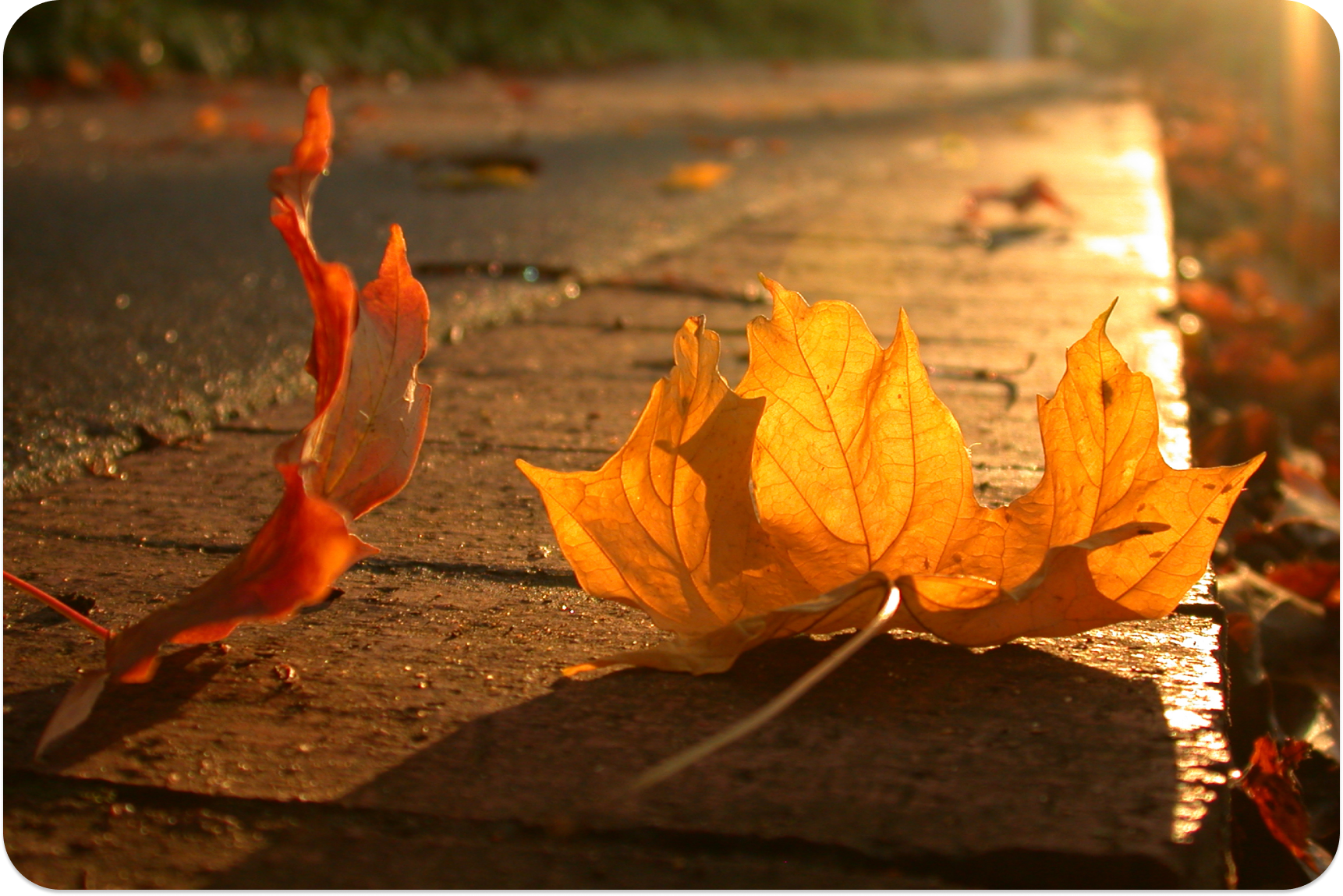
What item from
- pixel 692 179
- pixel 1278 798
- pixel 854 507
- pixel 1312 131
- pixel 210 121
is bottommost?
pixel 1278 798

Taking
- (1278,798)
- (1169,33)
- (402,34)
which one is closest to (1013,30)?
(1169,33)

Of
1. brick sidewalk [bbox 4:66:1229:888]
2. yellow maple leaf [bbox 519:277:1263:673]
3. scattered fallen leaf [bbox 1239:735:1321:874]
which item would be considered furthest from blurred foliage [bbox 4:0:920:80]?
scattered fallen leaf [bbox 1239:735:1321:874]

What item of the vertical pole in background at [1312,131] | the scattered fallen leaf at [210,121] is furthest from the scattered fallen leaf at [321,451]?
the vertical pole in background at [1312,131]

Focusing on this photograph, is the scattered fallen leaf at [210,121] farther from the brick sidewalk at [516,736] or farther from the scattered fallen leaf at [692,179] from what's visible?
the brick sidewalk at [516,736]

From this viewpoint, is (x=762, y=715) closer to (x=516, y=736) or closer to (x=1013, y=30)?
(x=516, y=736)

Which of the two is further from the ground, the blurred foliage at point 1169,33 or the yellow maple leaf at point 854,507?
the blurred foliage at point 1169,33

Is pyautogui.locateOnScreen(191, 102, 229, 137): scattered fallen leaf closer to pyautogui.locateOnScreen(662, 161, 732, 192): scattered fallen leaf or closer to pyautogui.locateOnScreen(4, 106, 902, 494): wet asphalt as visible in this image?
pyautogui.locateOnScreen(4, 106, 902, 494): wet asphalt

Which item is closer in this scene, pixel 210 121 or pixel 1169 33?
pixel 210 121
